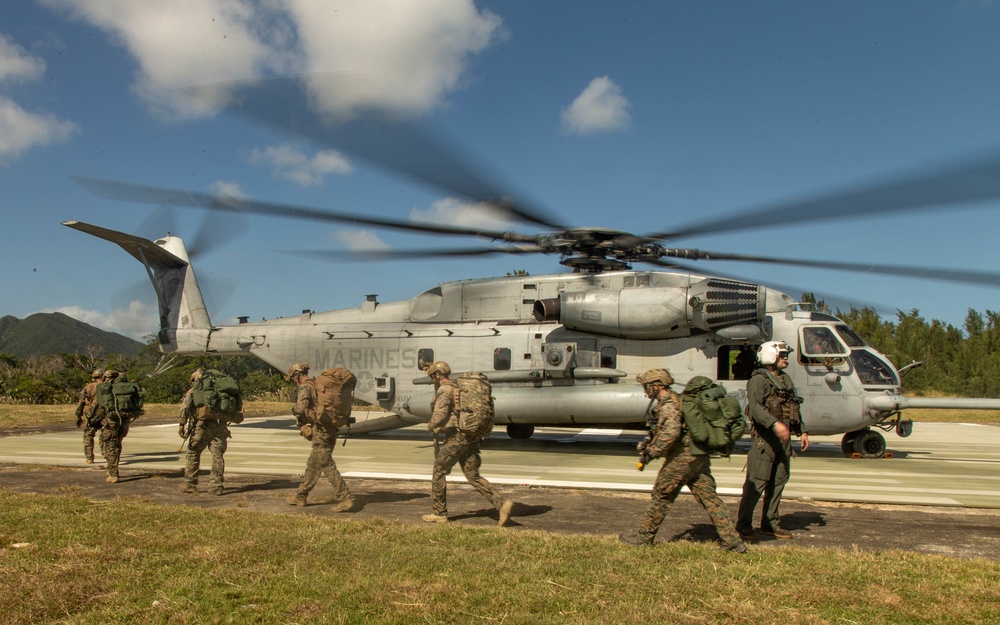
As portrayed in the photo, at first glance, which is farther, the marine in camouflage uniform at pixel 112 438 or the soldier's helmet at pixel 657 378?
the marine in camouflage uniform at pixel 112 438

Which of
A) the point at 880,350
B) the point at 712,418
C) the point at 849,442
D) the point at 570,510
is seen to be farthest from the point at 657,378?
the point at 880,350

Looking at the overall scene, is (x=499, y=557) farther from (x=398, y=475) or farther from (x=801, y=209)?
(x=801, y=209)

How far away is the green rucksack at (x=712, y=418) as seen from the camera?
5371mm

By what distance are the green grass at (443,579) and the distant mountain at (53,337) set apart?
174 meters

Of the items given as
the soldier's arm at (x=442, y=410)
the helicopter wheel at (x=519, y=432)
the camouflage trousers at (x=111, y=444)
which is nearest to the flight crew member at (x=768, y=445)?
the soldier's arm at (x=442, y=410)

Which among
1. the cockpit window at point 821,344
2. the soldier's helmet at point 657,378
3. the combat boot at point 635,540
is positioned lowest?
the combat boot at point 635,540

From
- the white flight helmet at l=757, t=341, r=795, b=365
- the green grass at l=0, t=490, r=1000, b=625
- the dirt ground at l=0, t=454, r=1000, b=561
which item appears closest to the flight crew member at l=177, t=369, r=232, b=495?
the dirt ground at l=0, t=454, r=1000, b=561

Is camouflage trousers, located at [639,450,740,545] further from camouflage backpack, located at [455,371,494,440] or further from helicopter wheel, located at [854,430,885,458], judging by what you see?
helicopter wheel, located at [854,430,885,458]

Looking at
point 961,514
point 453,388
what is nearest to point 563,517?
point 453,388

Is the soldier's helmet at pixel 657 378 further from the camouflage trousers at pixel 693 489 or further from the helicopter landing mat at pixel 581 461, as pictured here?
the helicopter landing mat at pixel 581 461

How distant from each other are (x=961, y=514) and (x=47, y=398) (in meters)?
31.9

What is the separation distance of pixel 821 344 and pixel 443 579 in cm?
988

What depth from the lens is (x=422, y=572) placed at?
4973 mm

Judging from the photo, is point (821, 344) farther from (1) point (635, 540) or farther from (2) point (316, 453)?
(2) point (316, 453)
